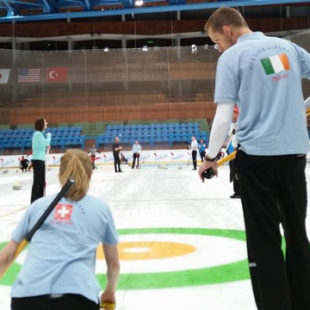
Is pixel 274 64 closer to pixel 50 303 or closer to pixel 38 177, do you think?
pixel 50 303

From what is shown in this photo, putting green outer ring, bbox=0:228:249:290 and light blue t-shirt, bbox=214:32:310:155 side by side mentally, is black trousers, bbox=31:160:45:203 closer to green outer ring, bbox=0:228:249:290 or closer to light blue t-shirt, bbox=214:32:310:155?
green outer ring, bbox=0:228:249:290

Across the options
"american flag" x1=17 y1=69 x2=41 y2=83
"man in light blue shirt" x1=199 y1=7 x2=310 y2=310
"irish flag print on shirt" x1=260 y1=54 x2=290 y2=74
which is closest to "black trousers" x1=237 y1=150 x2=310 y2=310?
"man in light blue shirt" x1=199 y1=7 x2=310 y2=310

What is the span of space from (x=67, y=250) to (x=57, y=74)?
89.8 ft

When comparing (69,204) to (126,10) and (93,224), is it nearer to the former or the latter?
(93,224)

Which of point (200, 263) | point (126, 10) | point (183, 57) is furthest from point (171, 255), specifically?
point (183, 57)

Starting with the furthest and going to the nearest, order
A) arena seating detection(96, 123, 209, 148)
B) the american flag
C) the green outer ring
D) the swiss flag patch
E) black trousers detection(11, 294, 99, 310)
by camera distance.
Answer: the american flag → arena seating detection(96, 123, 209, 148) → the green outer ring → the swiss flag patch → black trousers detection(11, 294, 99, 310)

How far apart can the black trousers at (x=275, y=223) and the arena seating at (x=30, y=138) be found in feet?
82.4

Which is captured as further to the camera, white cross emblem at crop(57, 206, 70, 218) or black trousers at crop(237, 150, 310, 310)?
black trousers at crop(237, 150, 310, 310)

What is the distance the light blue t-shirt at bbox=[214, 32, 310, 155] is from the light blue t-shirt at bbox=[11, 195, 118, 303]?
0.77 metres

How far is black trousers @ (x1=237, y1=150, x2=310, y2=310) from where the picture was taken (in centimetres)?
200

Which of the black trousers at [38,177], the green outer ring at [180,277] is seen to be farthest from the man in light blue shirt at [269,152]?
the black trousers at [38,177]

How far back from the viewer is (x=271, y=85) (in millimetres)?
2066

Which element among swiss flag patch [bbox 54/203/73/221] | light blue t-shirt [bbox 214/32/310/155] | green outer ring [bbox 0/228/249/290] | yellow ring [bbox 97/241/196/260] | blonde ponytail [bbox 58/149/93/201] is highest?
light blue t-shirt [bbox 214/32/310/155]

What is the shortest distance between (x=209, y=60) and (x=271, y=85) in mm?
27137
